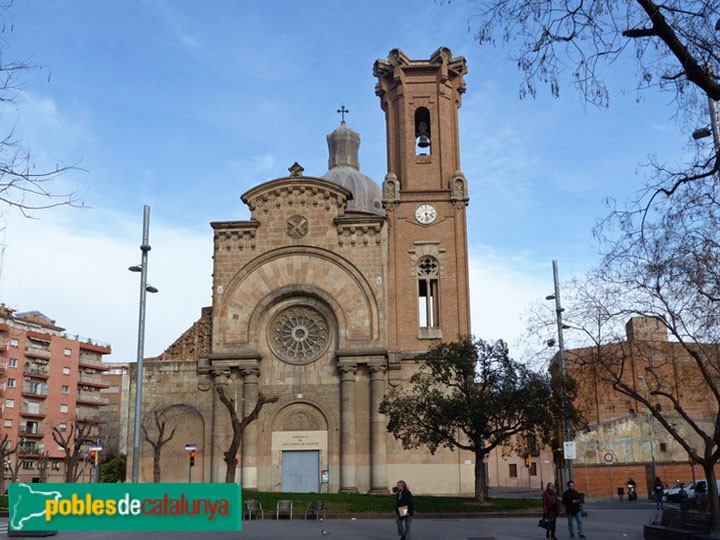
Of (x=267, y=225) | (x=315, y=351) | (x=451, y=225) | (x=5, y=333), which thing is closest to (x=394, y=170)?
(x=451, y=225)

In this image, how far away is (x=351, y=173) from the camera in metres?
62.4

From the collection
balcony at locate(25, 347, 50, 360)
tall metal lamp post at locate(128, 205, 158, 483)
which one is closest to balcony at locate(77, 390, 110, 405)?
balcony at locate(25, 347, 50, 360)

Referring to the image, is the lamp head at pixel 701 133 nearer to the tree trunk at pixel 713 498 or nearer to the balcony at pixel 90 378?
the tree trunk at pixel 713 498

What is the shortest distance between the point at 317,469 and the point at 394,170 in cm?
1700

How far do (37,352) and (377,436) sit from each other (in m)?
58.4

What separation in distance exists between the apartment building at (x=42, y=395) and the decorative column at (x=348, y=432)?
44.4 m

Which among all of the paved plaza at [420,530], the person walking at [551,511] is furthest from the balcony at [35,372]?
the person walking at [551,511]

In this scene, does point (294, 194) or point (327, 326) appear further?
point (294, 194)

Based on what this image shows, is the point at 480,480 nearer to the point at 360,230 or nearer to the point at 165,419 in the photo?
the point at 360,230

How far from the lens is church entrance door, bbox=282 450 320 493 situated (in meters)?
40.0

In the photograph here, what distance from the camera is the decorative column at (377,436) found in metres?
38.8

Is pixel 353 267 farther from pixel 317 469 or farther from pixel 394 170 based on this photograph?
pixel 317 469

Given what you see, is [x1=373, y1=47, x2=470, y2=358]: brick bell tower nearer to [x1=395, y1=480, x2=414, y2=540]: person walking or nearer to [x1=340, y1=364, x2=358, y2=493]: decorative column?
[x1=340, y1=364, x2=358, y2=493]: decorative column

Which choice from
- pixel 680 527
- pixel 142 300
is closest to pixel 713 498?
pixel 680 527
